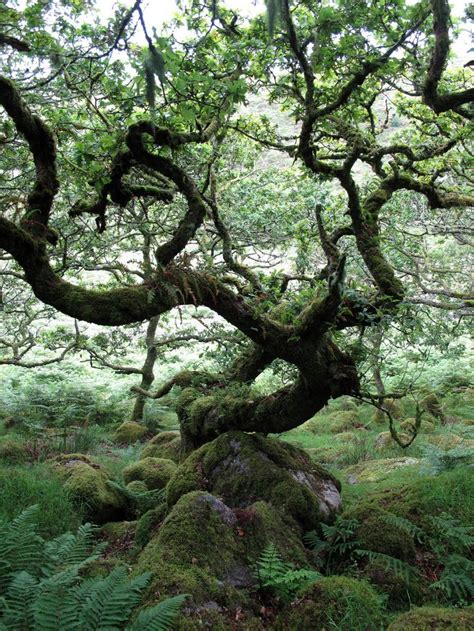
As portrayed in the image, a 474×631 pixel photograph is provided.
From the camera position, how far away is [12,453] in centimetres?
925

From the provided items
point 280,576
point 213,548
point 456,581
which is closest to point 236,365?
point 213,548

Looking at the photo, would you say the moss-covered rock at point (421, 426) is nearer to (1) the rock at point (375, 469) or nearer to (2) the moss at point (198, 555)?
(1) the rock at point (375, 469)

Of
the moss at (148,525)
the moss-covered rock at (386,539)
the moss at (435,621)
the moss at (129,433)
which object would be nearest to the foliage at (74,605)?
the moss at (435,621)

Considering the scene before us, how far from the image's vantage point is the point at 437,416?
13.4 m

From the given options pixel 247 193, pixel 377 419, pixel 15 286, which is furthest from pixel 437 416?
pixel 15 286

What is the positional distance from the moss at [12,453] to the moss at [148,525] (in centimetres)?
397

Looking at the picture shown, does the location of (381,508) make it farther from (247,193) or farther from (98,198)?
(247,193)

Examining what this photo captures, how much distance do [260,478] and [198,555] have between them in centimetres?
204

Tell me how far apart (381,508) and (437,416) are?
29.3 ft

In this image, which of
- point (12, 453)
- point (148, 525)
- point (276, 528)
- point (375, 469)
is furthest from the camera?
point (12, 453)

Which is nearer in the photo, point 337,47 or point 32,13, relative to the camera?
point 337,47

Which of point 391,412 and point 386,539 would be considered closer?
point 386,539

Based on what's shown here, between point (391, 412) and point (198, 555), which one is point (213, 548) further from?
point (391, 412)

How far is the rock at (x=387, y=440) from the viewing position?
1084 cm
